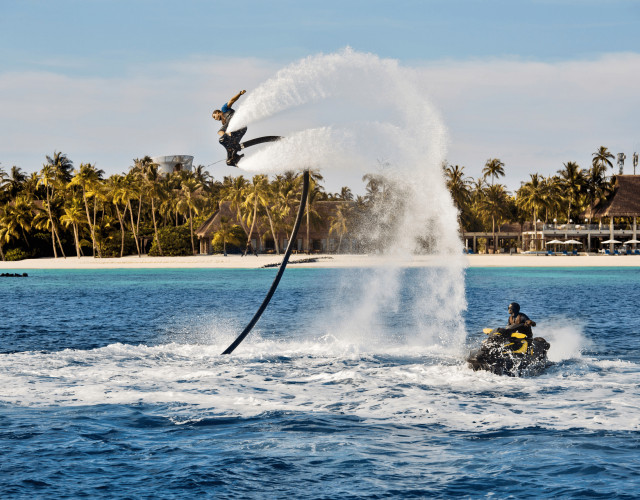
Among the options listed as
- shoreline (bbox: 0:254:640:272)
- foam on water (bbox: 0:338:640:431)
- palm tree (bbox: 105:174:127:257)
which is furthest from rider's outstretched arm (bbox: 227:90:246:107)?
palm tree (bbox: 105:174:127:257)

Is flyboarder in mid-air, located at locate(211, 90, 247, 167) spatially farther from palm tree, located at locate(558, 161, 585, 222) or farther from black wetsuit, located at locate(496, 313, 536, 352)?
palm tree, located at locate(558, 161, 585, 222)

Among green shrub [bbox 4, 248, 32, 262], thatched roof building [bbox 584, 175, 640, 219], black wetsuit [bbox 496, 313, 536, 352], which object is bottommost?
black wetsuit [bbox 496, 313, 536, 352]

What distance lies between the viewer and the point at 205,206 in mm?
128250

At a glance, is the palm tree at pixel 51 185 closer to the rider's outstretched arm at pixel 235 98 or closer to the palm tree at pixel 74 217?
the palm tree at pixel 74 217

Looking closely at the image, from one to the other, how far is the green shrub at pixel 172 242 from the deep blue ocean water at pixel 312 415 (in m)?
81.4

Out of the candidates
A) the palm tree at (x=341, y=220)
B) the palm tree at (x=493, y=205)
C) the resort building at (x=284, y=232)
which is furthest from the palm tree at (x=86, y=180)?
the palm tree at (x=493, y=205)

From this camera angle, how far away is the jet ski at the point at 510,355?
18672 mm

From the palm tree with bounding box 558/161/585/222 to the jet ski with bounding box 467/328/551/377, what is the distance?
374ft

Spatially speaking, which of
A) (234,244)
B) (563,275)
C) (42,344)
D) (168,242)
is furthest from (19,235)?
(42,344)

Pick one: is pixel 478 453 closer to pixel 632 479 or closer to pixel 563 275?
pixel 632 479

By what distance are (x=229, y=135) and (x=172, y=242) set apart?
322 feet

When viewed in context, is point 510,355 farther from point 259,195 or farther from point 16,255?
point 16,255

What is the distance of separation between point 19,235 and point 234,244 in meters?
32.6

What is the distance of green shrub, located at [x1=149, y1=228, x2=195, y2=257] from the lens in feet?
374
